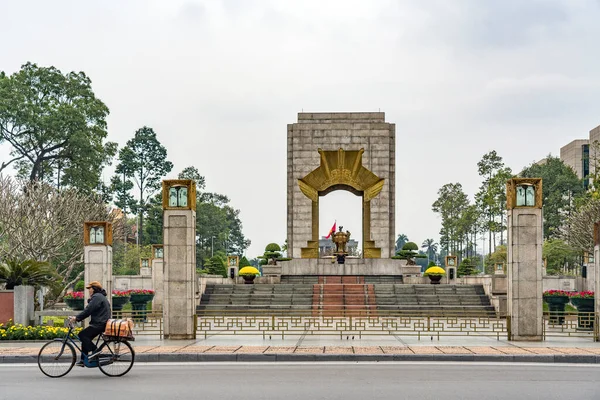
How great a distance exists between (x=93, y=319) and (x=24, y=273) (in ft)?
30.9

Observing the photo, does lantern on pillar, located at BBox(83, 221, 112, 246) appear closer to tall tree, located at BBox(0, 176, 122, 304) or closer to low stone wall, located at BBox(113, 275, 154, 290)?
tall tree, located at BBox(0, 176, 122, 304)

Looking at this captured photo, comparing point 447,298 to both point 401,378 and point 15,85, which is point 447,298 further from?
point 15,85

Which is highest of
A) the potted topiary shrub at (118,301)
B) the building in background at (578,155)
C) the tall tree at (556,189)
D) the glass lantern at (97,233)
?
the building in background at (578,155)

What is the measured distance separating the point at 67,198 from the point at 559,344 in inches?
1230

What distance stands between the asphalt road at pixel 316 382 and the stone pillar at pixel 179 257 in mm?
5034

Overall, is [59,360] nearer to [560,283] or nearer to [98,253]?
[98,253]

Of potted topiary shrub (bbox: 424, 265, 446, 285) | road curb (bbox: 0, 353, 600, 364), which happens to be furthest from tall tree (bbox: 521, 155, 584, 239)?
road curb (bbox: 0, 353, 600, 364)

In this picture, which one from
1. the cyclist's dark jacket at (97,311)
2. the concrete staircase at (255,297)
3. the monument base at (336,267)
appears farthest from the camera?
the monument base at (336,267)

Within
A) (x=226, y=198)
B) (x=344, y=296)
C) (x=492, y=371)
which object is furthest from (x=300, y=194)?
(x=226, y=198)

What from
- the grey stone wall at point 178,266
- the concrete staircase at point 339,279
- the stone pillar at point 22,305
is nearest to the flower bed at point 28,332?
the stone pillar at point 22,305

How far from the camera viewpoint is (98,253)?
2131 cm

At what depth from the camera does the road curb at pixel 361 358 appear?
1598 centimetres

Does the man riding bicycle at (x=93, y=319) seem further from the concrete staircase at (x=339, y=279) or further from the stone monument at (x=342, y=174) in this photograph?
the stone monument at (x=342, y=174)

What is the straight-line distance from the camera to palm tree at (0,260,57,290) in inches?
861
